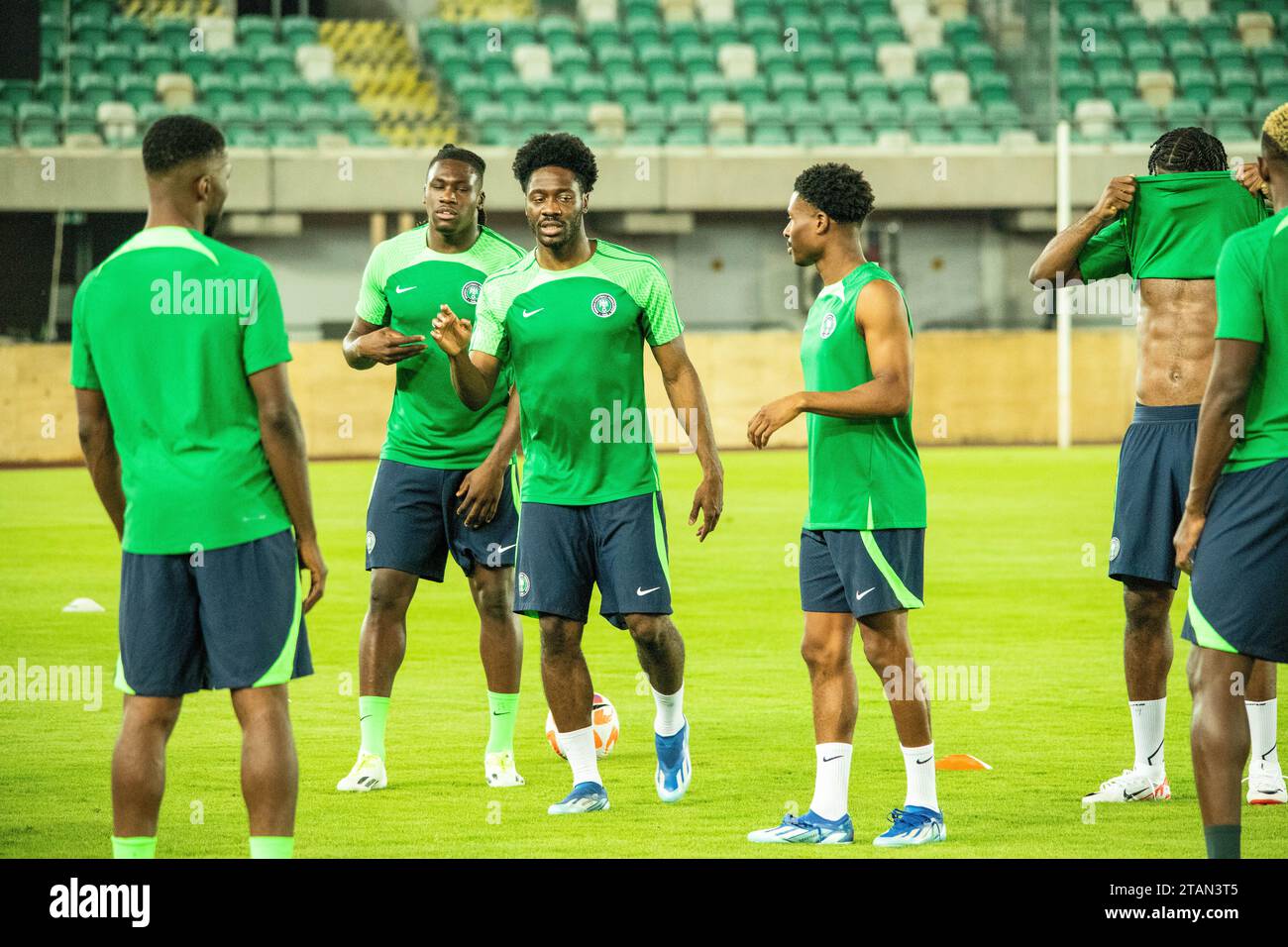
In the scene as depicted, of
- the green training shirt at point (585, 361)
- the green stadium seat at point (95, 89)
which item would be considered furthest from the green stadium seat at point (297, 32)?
the green training shirt at point (585, 361)

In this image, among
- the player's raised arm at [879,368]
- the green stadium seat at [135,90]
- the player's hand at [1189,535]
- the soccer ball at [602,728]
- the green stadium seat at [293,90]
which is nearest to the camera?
the player's hand at [1189,535]

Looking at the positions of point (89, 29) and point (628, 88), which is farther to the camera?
point (628, 88)

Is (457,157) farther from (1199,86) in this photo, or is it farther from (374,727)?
(1199,86)

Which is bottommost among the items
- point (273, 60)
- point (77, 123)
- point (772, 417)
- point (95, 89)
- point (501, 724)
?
point (501, 724)

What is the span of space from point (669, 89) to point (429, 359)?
1157 inches

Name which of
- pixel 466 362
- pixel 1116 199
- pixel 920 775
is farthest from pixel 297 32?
pixel 920 775

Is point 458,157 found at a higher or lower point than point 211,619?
higher

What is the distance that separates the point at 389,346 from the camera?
23.6 feet

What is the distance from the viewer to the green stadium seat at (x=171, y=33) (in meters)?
35.0

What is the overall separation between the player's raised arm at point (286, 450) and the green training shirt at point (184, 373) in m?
0.04

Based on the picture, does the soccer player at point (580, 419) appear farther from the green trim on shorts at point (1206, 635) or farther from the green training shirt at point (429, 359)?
the green trim on shorts at point (1206, 635)

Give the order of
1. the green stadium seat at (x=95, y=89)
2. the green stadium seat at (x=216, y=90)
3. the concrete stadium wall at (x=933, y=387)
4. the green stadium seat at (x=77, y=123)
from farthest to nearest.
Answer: the green stadium seat at (x=216, y=90)
the green stadium seat at (x=95, y=89)
the green stadium seat at (x=77, y=123)
the concrete stadium wall at (x=933, y=387)

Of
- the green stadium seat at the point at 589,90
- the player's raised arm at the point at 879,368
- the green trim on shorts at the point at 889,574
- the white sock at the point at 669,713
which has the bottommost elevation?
the white sock at the point at 669,713

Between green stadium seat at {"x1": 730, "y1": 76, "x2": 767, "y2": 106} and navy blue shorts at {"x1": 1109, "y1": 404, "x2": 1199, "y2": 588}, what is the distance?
30500 mm
